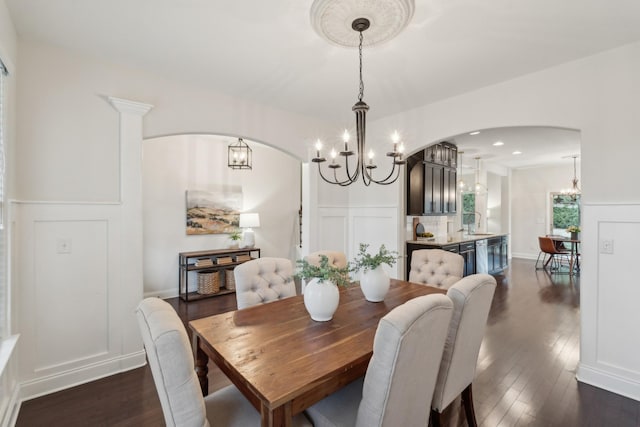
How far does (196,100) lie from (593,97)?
11.7ft

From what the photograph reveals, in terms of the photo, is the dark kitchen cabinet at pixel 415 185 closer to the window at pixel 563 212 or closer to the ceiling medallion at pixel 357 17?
the ceiling medallion at pixel 357 17

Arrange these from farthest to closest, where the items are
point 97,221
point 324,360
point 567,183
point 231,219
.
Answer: point 567,183 < point 231,219 < point 97,221 < point 324,360

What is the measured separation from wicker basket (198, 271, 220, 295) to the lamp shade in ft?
3.26

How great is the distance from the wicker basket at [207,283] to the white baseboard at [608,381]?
448 centimetres

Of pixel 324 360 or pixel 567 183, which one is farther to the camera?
pixel 567 183

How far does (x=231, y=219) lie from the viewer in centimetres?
534

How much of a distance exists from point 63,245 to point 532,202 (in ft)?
34.3

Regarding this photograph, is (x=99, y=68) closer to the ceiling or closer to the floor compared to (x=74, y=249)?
closer to the ceiling

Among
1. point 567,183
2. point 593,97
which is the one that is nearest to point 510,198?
point 567,183

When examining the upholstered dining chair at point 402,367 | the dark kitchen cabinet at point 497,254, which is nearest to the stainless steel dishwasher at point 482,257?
the dark kitchen cabinet at point 497,254

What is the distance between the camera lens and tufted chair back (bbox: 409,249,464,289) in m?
2.65

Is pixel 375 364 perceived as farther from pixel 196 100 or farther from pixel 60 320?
pixel 196 100

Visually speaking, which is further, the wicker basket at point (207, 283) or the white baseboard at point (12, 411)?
the wicker basket at point (207, 283)

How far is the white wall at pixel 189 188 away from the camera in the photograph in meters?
4.57
